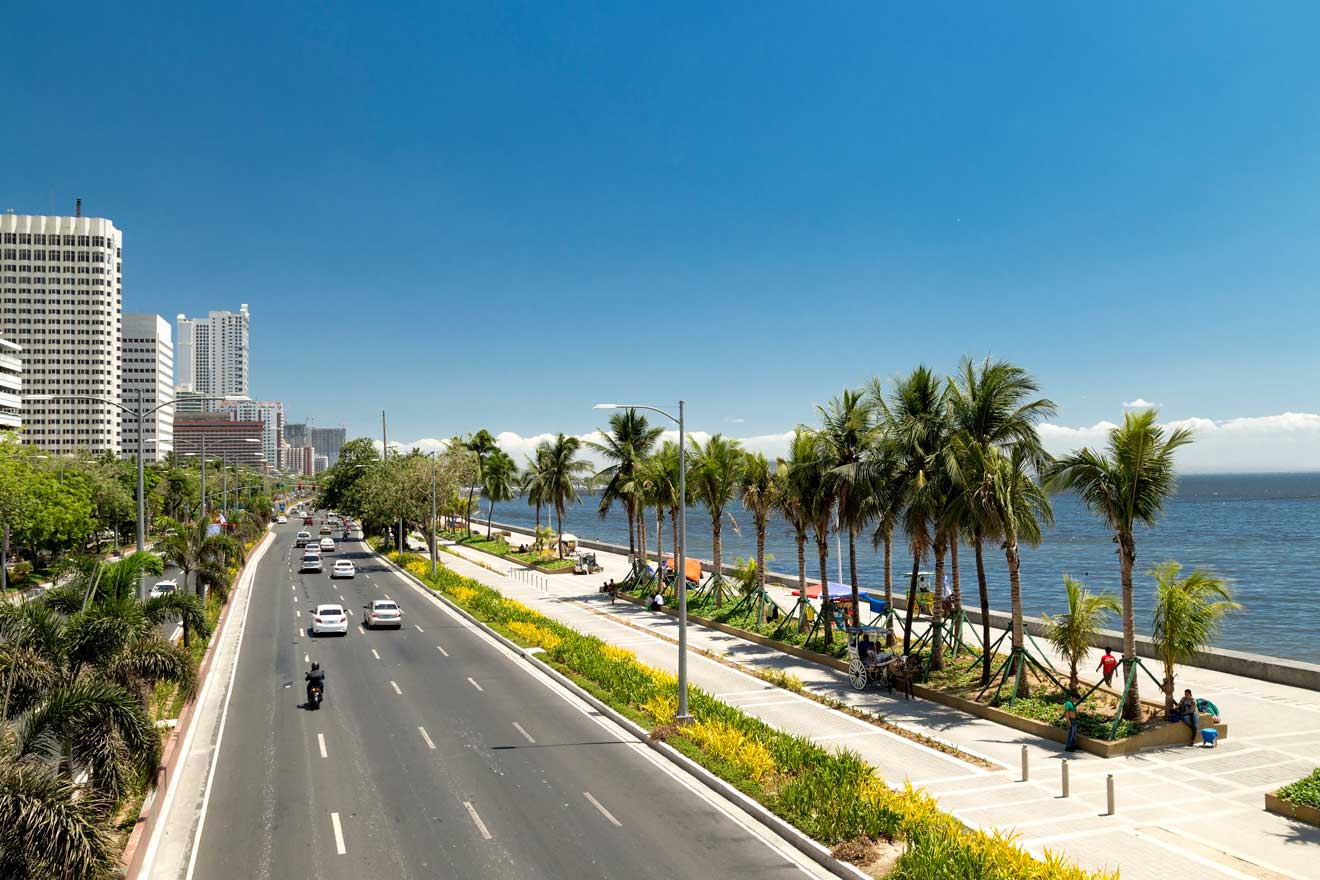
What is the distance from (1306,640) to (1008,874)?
46.8 meters

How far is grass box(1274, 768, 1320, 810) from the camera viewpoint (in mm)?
15195

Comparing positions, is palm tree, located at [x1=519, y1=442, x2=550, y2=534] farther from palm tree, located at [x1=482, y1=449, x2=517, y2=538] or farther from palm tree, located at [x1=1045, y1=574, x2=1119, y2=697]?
palm tree, located at [x1=1045, y1=574, x2=1119, y2=697]

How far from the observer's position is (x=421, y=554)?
73.6 m

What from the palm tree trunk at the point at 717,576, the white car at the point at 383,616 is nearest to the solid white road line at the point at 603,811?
the palm tree trunk at the point at 717,576

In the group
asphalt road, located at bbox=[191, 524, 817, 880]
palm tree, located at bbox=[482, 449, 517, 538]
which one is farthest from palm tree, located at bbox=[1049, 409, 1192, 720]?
palm tree, located at bbox=[482, 449, 517, 538]

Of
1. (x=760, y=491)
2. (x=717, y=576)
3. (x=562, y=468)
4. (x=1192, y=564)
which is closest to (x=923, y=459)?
(x=760, y=491)

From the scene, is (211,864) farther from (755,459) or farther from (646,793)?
(755,459)

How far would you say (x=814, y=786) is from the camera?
15.4 metres

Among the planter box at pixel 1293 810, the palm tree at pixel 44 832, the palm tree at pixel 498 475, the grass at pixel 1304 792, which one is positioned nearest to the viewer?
the palm tree at pixel 44 832

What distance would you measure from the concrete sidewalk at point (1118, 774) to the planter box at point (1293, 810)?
0.67 feet

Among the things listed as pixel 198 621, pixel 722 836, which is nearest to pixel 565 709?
pixel 722 836

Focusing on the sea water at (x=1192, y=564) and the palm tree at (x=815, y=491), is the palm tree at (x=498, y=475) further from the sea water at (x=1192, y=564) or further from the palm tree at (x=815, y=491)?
the palm tree at (x=815, y=491)

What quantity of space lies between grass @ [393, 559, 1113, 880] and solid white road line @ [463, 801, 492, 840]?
4884mm

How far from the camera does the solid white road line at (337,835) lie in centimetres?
1396
